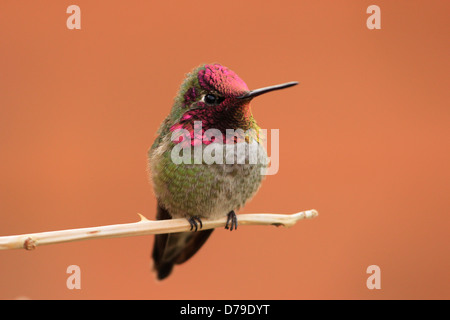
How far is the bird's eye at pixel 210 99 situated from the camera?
112 centimetres

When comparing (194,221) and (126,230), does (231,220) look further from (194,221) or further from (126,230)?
(126,230)

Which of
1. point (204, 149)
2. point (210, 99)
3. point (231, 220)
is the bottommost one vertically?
point (231, 220)

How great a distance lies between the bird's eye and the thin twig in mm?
345

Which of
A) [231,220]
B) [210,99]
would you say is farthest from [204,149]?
[231,220]

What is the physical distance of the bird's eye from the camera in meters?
1.12

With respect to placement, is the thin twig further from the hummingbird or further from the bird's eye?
the bird's eye

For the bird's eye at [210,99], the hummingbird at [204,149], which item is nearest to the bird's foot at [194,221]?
the hummingbird at [204,149]

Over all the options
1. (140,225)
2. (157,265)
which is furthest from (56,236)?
(157,265)

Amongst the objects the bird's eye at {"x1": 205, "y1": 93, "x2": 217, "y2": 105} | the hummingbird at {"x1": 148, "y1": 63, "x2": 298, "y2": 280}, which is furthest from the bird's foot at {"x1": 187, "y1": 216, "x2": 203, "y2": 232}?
the bird's eye at {"x1": 205, "y1": 93, "x2": 217, "y2": 105}

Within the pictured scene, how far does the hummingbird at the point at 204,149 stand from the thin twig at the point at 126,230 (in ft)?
0.21

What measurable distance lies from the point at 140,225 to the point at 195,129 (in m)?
0.31

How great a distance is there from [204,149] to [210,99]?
15 centimetres

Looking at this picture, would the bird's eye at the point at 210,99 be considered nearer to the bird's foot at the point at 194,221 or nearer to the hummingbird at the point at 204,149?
the hummingbird at the point at 204,149

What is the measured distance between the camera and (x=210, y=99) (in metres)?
1.13
